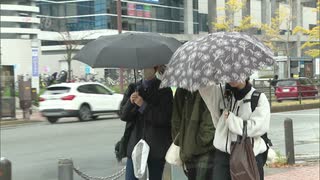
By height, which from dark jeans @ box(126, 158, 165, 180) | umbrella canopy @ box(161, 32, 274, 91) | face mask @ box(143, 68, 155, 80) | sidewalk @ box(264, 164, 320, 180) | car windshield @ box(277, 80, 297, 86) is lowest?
sidewalk @ box(264, 164, 320, 180)

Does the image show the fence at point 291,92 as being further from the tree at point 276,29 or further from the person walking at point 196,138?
the person walking at point 196,138

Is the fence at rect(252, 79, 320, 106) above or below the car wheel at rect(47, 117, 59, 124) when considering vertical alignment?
above

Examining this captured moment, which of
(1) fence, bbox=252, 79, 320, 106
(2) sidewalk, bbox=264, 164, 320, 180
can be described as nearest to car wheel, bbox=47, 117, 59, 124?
(1) fence, bbox=252, 79, 320, 106

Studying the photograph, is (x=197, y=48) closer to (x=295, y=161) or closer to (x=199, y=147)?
(x=199, y=147)

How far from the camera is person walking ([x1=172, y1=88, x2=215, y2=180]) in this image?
4.16m

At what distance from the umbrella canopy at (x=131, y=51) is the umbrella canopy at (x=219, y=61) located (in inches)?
25.6

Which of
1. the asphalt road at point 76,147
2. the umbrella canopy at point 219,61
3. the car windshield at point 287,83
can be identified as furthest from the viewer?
the car windshield at point 287,83

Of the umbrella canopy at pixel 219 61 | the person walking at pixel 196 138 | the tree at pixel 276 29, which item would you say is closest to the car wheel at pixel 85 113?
the person walking at pixel 196 138

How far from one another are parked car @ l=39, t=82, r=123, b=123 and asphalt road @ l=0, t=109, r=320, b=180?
2.52m

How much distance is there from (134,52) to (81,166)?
6.09m

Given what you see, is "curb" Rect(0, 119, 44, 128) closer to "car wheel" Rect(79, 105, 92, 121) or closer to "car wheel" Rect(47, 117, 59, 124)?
"car wheel" Rect(47, 117, 59, 124)

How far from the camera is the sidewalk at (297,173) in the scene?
328 inches

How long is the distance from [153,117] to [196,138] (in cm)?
79

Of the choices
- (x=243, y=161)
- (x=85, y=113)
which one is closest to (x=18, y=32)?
(x=85, y=113)
